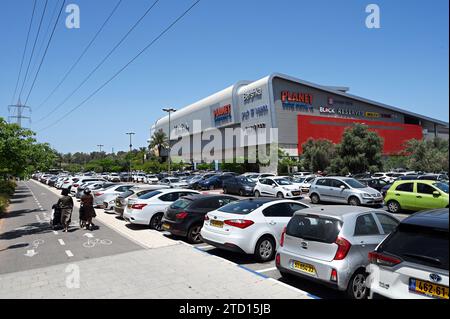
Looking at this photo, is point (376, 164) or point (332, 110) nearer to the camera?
point (376, 164)

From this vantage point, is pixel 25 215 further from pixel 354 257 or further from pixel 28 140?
pixel 354 257

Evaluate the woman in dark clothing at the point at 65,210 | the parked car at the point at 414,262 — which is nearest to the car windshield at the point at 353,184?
the woman in dark clothing at the point at 65,210

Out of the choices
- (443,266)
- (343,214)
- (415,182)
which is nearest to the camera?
(443,266)

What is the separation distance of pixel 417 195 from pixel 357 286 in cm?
1085

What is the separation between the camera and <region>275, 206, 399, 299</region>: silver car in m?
5.47

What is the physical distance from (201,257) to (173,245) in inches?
67.0

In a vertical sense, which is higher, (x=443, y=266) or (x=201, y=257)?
(x=443, y=266)

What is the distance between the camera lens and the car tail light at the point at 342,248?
5.48m

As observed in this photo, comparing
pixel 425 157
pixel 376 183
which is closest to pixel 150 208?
pixel 376 183

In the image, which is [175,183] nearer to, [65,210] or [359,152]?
[65,210]

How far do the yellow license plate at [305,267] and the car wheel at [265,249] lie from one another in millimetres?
2097

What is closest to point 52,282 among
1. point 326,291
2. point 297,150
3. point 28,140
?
point 326,291

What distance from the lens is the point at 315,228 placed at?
5977mm

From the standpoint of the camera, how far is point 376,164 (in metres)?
42.4
